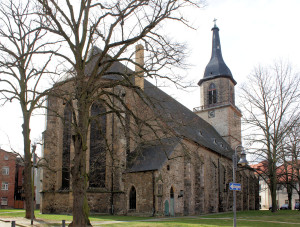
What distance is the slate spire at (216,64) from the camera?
4377 centimetres

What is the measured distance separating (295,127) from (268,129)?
6.72 ft

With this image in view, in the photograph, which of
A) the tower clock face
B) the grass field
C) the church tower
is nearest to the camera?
the grass field

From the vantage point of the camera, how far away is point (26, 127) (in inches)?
792

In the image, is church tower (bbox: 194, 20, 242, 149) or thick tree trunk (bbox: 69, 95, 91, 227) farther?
church tower (bbox: 194, 20, 242, 149)

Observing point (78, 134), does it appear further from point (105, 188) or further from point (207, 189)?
point (207, 189)

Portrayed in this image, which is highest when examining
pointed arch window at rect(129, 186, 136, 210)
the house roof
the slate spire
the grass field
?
the slate spire

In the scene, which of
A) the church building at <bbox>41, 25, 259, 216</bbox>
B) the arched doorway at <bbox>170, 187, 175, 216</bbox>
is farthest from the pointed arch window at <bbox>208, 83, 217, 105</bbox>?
the arched doorway at <bbox>170, 187, 175, 216</bbox>

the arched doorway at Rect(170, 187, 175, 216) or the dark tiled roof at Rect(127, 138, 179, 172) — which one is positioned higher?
the dark tiled roof at Rect(127, 138, 179, 172)

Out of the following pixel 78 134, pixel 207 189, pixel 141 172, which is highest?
pixel 78 134

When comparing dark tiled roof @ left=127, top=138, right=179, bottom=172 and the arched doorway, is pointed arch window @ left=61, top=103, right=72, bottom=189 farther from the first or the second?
the arched doorway

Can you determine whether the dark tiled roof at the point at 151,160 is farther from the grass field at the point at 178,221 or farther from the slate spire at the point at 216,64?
the slate spire at the point at 216,64

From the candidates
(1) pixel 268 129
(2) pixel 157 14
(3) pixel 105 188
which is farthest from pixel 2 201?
(2) pixel 157 14

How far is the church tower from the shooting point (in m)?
43.7

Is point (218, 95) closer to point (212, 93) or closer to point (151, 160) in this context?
point (212, 93)
